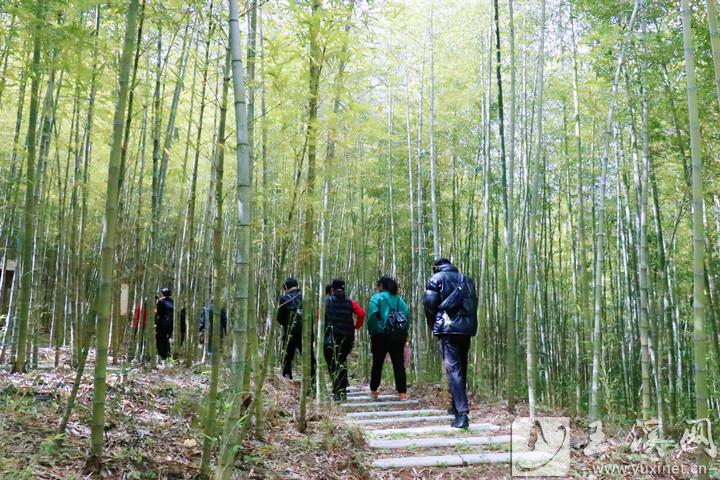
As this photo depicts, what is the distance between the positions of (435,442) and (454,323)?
32.7 inches

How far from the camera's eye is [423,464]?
3.03 meters

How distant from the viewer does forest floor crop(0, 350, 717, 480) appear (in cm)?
231

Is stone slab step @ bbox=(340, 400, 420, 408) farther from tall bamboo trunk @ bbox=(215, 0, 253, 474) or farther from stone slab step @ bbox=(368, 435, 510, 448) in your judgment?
tall bamboo trunk @ bbox=(215, 0, 253, 474)

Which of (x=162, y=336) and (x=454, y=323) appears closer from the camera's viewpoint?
(x=454, y=323)

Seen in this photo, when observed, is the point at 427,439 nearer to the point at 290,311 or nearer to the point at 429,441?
the point at 429,441

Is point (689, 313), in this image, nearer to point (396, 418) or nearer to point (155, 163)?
point (396, 418)

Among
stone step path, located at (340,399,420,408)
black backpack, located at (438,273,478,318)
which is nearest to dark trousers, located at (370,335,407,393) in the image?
stone step path, located at (340,399,420,408)

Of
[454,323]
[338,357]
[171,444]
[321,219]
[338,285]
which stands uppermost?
[321,219]

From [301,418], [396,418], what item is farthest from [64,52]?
[396,418]

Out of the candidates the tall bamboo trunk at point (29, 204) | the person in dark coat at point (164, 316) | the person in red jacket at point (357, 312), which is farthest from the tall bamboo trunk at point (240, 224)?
the person in dark coat at point (164, 316)

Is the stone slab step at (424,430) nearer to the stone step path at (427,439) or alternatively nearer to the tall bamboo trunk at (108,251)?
the stone step path at (427,439)

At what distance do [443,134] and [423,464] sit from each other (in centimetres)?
531

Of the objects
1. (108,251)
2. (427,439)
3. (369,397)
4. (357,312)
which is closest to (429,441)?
(427,439)

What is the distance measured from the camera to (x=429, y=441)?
3387 millimetres
